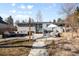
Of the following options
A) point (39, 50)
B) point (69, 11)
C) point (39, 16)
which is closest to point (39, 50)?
point (39, 50)

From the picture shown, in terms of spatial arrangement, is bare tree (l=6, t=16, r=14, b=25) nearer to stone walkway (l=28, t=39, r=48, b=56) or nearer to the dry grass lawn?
the dry grass lawn

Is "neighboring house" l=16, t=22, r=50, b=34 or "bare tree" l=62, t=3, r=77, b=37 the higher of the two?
"bare tree" l=62, t=3, r=77, b=37

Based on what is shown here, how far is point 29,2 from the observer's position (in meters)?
1.76

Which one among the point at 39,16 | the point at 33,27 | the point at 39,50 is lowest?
the point at 39,50

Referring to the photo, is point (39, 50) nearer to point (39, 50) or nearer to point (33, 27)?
point (39, 50)

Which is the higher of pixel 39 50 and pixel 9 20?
pixel 9 20

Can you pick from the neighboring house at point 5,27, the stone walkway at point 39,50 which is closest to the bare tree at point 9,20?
the neighboring house at point 5,27

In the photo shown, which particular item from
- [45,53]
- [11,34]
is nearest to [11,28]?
[11,34]

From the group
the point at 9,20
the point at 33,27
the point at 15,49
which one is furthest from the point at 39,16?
the point at 15,49

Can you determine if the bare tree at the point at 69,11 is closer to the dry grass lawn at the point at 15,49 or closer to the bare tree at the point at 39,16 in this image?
the bare tree at the point at 39,16

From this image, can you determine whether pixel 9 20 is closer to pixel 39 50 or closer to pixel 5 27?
pixel 5 27

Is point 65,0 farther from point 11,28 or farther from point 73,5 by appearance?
point 11,28

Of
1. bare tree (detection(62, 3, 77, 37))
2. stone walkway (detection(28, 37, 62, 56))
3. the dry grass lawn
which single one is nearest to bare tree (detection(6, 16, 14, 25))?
the dry grass lawn

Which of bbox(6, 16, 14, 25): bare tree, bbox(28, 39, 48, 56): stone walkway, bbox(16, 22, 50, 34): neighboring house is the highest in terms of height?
bbox(6, 16, 14, 25): bare tree
